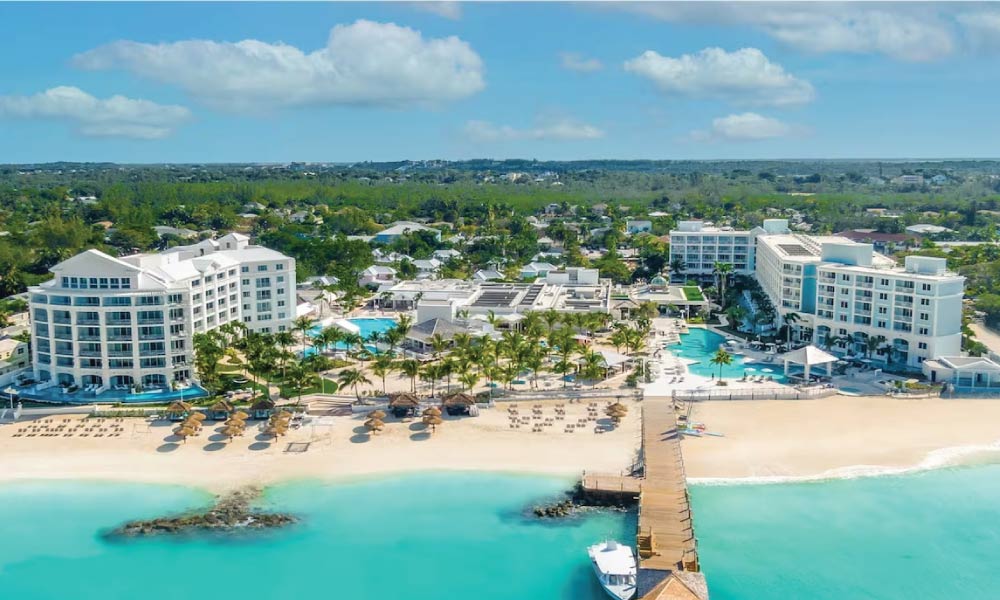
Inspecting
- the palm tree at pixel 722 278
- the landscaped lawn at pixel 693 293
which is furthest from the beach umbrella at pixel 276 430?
the palm tree at pixel 722 278

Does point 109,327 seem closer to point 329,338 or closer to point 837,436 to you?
point 329,338

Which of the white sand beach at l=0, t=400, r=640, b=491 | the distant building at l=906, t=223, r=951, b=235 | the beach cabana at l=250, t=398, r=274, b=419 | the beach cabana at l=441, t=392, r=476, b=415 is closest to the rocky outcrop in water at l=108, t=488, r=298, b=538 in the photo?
the white sand beach at l=0, t=400, r=640, b=491

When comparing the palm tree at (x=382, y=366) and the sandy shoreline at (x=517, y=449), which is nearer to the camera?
the sandy shoreline at (x=517, y=449)

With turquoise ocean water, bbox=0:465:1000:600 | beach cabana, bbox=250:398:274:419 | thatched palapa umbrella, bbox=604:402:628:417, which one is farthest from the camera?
beach cabana, bbox=250:398:274:419

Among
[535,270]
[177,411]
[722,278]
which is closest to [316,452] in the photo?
[177,411]

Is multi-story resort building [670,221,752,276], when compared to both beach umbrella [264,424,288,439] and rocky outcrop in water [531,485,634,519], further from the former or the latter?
rocky outcrop in water [531,485,634,519]

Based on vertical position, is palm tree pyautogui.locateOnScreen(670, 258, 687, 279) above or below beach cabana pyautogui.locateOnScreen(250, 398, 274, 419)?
above

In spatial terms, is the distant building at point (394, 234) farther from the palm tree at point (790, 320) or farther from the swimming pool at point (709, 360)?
the palm tree at point (790, 320)
